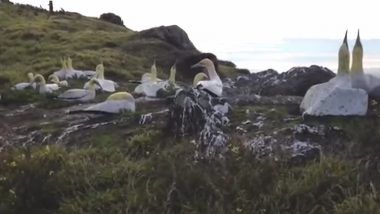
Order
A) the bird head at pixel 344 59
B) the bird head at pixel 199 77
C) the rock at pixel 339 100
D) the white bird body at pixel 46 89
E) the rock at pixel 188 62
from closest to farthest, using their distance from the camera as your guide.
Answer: the rock at pixel 339 100
the bird head at pixel 344 59
the bird head at pixel 199 77
the white bird body at pixel 46 89
the rock at pixel 188 62

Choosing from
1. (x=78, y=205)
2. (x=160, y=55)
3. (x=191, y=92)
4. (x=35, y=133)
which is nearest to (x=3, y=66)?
(x=160, y=55)

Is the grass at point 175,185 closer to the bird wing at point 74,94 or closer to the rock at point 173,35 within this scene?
the bird wing at point 74,94

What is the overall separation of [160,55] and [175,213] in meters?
20.6

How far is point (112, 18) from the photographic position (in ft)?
144

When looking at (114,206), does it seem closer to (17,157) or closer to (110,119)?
(17,157)

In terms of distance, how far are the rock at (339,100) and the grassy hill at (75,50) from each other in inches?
500

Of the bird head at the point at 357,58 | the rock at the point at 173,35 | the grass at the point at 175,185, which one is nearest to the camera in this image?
the grass at the point at 175,185

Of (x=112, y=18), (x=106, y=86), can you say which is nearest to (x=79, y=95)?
(x=106, y=86)

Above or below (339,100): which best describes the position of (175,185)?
below

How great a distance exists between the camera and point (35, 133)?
10469 millimetres

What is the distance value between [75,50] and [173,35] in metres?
4.30

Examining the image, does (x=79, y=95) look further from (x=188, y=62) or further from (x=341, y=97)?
(x=188, y=62)

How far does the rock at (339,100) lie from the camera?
339 inches

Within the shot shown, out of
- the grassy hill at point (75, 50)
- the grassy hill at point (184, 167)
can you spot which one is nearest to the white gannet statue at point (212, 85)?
the grassy hill at point (184, 167)
